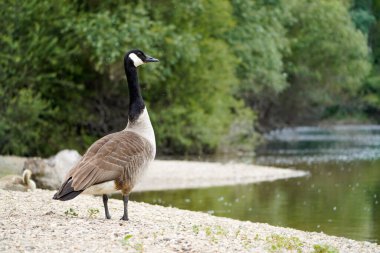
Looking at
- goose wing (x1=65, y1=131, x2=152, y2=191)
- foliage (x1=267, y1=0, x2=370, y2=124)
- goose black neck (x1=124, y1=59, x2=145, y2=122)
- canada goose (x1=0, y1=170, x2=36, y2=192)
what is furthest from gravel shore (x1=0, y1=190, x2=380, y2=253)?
foliage (x1=267, y1=0, x2=370, y2=124)

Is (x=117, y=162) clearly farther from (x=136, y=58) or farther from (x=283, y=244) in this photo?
(x=283, y=244)

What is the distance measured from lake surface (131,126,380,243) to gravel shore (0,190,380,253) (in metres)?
3.94

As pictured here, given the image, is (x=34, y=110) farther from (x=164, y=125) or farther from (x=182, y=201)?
(x=182, y=201)

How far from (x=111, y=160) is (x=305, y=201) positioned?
1246 cm

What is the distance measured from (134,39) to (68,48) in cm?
320

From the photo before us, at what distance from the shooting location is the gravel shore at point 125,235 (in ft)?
36.7

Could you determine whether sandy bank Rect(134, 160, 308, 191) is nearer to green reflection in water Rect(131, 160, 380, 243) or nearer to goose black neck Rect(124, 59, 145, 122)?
green reflection in water Rect(131, 160, 380, 243)

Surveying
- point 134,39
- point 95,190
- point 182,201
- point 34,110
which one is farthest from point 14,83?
point 95,190

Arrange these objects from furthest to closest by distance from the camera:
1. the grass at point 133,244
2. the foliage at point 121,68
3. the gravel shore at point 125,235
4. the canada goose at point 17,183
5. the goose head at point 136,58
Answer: the foliage at point 121,68
the canada goose at point 17,183
the goose head at point 136,58
the gravel shore at point 125,235
the grass at point 133,244

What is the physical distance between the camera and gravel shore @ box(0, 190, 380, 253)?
11.2 metres

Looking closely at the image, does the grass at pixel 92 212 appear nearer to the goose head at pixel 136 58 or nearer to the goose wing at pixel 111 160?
the goose wing at pixel 111 160

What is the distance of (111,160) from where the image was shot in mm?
12828

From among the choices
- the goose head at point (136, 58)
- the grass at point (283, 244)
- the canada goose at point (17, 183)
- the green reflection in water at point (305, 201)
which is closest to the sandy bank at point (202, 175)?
the green reflection in water at point (305, 201)

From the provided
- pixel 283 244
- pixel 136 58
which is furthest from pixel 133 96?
pixel 283 244
